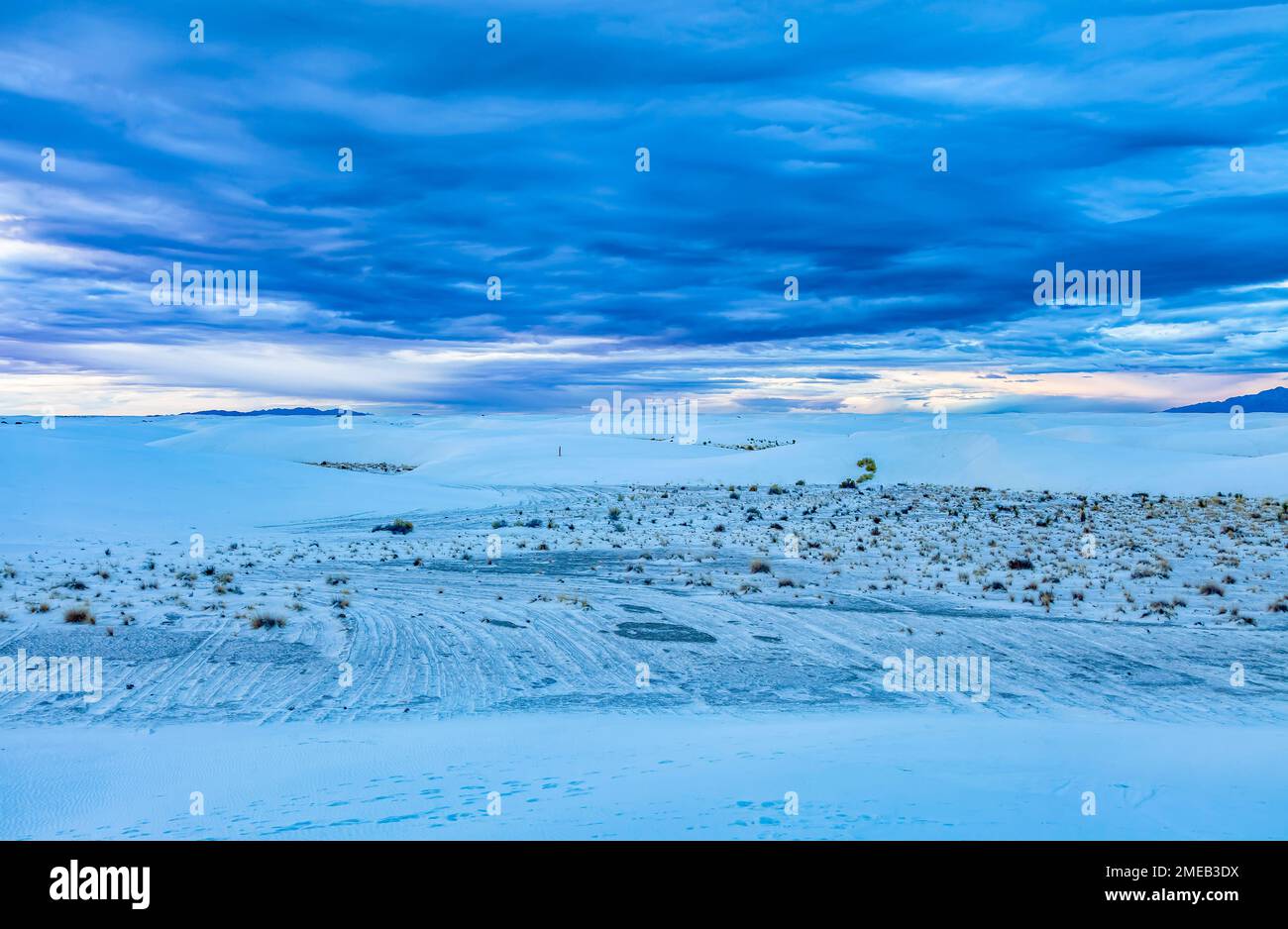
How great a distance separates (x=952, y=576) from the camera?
17.4 m

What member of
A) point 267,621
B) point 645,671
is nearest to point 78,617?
point 267,621

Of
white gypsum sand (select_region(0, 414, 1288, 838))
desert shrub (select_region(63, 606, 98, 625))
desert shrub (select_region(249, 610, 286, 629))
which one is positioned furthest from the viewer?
desert shrub (select_region(249, 610, 286, 629))

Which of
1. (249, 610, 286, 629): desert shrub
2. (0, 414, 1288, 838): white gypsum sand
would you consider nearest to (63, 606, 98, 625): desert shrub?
(0, 414, 1288, 838): white gypsum sand

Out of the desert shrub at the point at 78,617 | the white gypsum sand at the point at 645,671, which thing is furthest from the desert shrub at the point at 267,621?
the desert shrub at the point at 78,617

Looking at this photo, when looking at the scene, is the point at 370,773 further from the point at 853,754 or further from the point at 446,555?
the point at 446,555

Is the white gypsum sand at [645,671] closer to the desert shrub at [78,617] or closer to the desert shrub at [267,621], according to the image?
the desert shrub at [267,621]

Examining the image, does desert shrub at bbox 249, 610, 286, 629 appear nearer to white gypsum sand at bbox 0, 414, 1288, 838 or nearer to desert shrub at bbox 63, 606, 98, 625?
white gypsum sand at bbox 0, 414, 1288, 838

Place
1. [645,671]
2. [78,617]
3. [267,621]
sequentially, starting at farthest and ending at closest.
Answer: [267,621] < [78,617] < [645,671]

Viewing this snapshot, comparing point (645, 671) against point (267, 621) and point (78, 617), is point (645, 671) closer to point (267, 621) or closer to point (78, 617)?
point (267, 621)

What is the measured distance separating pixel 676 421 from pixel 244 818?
350 ft

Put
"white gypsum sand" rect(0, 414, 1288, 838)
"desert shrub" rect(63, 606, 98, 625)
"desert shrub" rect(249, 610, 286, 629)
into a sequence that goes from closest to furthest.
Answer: "white gypsum sand" rect(0, 414, 1288, 838), "desert shrub" rect(63, 606, 98, 625), "desert shrub" rect(249, 610, 286, 629)

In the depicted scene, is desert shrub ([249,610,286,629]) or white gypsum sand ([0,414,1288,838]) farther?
desert shrub ([249,610,286,629])

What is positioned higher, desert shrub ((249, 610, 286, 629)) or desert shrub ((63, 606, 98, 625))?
desert shrub ((63, 606, 98, 625))

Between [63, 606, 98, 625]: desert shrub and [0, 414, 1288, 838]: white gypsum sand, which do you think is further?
[63, 606, 98, 625]: desert shrub
